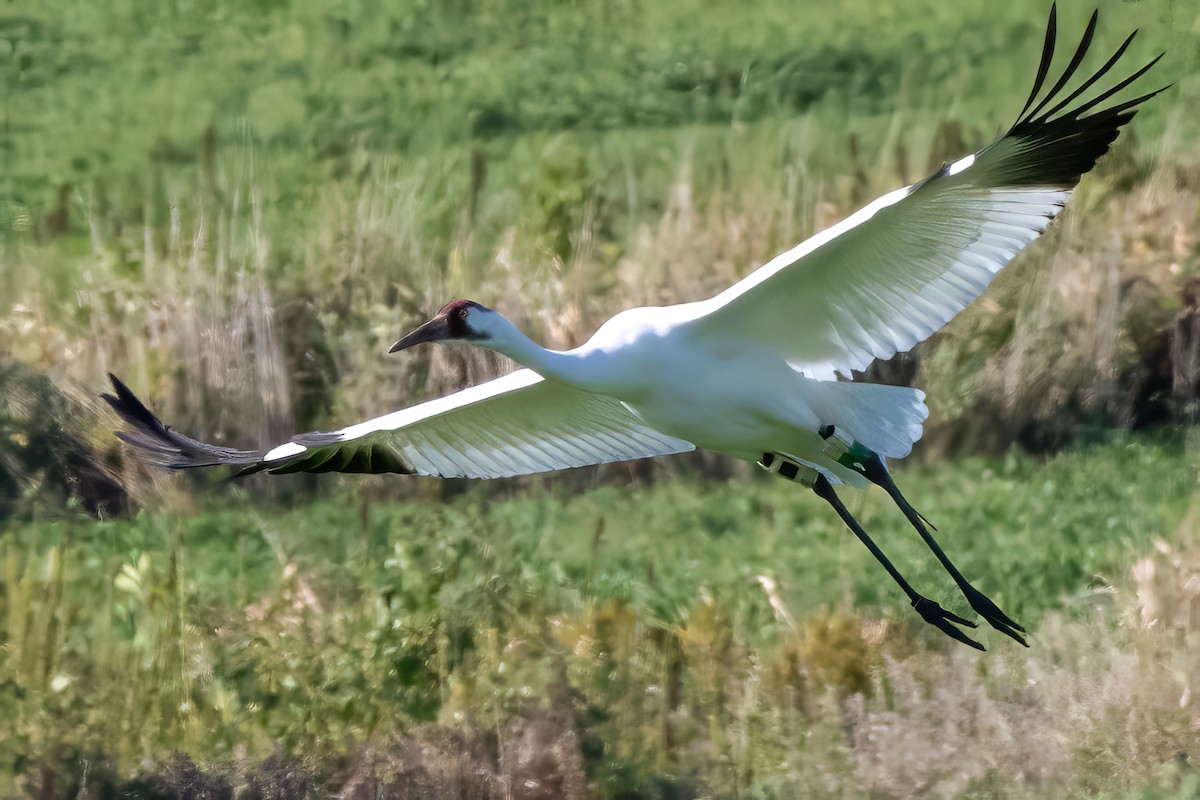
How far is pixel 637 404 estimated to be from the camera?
639 cm

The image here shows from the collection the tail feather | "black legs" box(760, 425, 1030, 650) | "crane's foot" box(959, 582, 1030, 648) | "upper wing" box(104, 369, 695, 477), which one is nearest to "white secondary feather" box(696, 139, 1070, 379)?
the tail feather

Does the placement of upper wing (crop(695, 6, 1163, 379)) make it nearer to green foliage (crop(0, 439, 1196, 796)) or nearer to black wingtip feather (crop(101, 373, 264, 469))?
black wingtip feather (crop(101, 373, 264, 469))

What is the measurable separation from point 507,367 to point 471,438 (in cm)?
262

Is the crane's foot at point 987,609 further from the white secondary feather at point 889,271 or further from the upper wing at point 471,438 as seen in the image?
the upper wing at point 471,438

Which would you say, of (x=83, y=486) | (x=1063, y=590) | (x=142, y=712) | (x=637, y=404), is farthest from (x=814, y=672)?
(x=83, y=486)

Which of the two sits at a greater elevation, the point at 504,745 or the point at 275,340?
the point at 275,340

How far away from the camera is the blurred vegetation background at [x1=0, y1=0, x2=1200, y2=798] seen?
8.81 metres

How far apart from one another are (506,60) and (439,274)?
6.71 ft

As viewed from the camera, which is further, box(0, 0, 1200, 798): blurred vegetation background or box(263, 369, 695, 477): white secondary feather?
box(0, 0, 1200, 798): blurred vegetation background

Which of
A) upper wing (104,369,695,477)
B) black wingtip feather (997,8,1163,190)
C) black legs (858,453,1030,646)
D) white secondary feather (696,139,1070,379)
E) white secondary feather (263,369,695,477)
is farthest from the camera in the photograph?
white secondary feather (263,369,695,477)

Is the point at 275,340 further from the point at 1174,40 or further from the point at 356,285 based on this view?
the point at 1174,40

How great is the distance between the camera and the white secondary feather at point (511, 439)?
7.04 meters

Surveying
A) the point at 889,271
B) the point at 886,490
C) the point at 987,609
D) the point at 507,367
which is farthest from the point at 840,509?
the point at 507,367

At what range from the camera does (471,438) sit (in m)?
7.26
